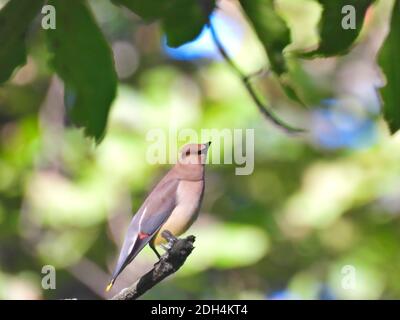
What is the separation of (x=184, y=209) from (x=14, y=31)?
177 mm

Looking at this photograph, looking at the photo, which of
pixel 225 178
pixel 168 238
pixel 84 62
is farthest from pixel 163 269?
pixel 225 178

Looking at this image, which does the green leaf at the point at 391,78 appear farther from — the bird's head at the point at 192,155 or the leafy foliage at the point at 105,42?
the bird's head at the point at 192,155

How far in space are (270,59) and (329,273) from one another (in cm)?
105

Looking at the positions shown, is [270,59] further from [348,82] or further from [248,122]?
[348,82]

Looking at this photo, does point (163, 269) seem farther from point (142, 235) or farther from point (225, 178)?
point (225, 178)

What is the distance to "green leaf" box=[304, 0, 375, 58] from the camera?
537 millimetres

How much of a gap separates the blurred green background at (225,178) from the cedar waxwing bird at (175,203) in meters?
0.65

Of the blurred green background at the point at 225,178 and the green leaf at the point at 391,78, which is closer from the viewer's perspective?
the green leaf at the point at 391,78

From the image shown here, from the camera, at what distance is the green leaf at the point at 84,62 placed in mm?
545

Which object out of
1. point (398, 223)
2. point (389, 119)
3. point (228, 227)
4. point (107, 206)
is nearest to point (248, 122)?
point (228, 227)

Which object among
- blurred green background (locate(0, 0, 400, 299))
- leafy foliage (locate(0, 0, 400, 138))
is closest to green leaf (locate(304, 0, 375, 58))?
leafy foliage (locate(0, 0, 400, 138))

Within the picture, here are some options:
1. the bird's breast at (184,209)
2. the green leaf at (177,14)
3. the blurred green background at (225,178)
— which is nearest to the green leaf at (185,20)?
the green leaf at (177,14)

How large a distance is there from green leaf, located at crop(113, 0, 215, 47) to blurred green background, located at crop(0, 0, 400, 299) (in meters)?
0.73

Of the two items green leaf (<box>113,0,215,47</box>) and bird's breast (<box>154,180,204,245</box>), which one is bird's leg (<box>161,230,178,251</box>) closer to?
bird's breast (<box>154,180,204,245</box>)
